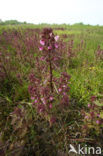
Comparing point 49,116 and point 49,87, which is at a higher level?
point 49,87

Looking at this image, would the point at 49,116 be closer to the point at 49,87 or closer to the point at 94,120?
the point at 49,87

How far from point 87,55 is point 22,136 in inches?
146

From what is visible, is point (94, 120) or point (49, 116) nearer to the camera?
point (94, 120)

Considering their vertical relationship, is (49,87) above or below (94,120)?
above

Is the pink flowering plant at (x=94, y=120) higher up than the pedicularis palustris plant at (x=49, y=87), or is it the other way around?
the pedicularis palustris plant at (x=49, y=87)

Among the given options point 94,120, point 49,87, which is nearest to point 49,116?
point 49,87

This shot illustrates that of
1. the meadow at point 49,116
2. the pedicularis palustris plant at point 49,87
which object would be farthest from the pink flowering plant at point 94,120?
the pedicularis palustris plant at point 49,87

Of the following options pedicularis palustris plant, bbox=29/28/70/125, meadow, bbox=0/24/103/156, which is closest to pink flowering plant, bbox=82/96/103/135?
meadow, bbox=0/24/103/156

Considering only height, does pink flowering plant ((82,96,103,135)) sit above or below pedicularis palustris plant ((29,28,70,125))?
below

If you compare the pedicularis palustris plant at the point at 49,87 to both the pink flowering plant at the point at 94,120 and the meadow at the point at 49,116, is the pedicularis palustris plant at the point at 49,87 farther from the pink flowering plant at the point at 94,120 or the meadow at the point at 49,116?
the pink flowering plant at the point at 94,120

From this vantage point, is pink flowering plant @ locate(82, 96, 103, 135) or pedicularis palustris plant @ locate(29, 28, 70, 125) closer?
pedicularis palustris plant @ locate(29, 28, 70, 125)

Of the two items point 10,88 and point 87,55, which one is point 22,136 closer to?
point 10,88

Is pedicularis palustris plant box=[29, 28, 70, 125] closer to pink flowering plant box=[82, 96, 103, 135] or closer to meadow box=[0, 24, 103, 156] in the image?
meadow box=[0, 24, 103, 156]

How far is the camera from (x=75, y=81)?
2.70 meters
